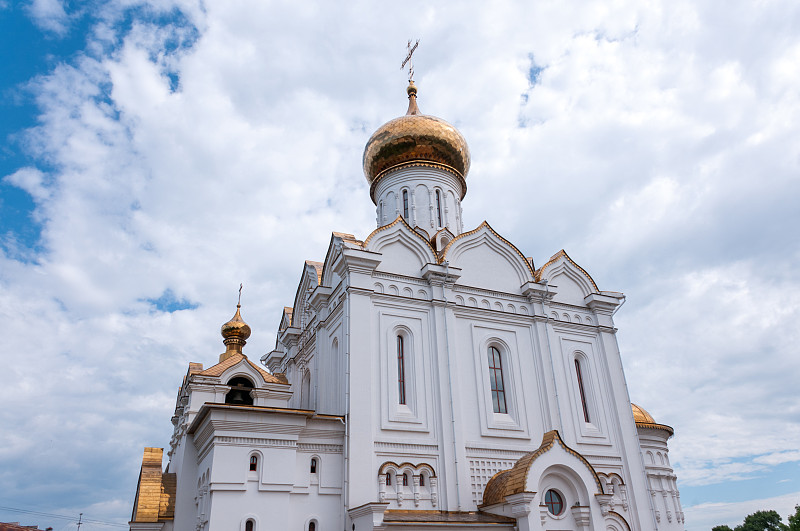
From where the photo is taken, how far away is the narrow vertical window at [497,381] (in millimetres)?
13000


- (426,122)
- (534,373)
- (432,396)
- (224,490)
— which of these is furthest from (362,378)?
(426,122)

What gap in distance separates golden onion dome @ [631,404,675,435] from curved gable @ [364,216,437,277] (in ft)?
25.6

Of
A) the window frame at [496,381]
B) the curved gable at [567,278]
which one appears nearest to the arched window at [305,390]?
the window frame at [496,381]

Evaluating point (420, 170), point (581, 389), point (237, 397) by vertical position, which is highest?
point (420, 170)

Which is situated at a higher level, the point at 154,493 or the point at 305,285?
the point at 305,285

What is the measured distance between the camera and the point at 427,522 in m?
9.72

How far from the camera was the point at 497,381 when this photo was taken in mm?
13297

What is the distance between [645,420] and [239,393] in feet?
37.5

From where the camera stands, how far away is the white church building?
33.7ft

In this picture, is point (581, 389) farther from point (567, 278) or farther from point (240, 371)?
point (240, 371)

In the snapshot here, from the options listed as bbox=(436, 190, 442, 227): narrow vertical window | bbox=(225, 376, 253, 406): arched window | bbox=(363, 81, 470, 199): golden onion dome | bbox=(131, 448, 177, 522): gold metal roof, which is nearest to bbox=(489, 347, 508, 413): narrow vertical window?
bbox=(436, 190, 442, 227): narrow vertical window

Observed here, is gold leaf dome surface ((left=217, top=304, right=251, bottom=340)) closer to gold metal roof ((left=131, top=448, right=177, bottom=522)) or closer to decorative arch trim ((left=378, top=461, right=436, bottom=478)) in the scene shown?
gold metal roof ((left=131, top=448, right=177, bottom=522))

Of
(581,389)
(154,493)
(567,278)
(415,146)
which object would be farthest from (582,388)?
(154,493)

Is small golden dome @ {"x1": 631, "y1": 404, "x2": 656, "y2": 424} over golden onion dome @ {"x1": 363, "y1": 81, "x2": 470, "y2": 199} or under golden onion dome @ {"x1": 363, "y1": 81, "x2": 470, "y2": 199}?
under
